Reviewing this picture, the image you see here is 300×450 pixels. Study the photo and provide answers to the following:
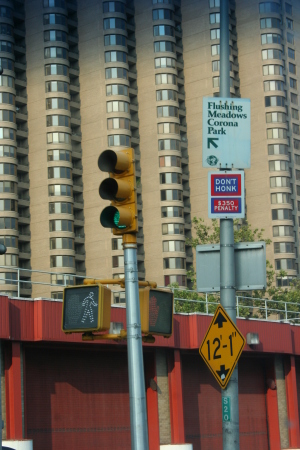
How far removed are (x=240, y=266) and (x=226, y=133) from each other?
1941 mm

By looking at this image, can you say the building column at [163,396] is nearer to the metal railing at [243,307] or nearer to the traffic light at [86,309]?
the metal railing at [243,307]

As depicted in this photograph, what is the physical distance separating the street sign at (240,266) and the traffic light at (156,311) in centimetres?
160

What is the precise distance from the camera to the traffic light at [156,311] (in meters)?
10.5

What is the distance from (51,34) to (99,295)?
355 ft

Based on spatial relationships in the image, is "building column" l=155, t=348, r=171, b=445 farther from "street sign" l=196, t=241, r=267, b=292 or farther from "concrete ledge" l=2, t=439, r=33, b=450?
"street sign" l=196, t=241, r=267, b=292

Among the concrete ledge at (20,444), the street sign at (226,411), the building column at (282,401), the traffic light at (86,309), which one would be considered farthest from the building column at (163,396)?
the traffic light at (86,309)

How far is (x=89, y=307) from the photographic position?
10148mm

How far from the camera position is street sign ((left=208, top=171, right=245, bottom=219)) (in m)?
12.5

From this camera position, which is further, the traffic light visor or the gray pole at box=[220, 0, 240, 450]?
the gray pole at box=[220, 0, 240, 450]

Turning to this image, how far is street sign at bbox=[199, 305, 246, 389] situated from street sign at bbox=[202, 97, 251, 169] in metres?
2.14

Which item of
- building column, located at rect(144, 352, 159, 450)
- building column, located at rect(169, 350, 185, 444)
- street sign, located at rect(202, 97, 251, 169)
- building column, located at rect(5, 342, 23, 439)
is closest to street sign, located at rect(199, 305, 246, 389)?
street sign, located at rect(202, 97, 251, 169)

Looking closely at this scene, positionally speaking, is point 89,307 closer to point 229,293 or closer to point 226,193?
point 229,293

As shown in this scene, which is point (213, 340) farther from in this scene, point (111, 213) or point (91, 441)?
point (91, 441)

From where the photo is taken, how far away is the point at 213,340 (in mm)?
12016
